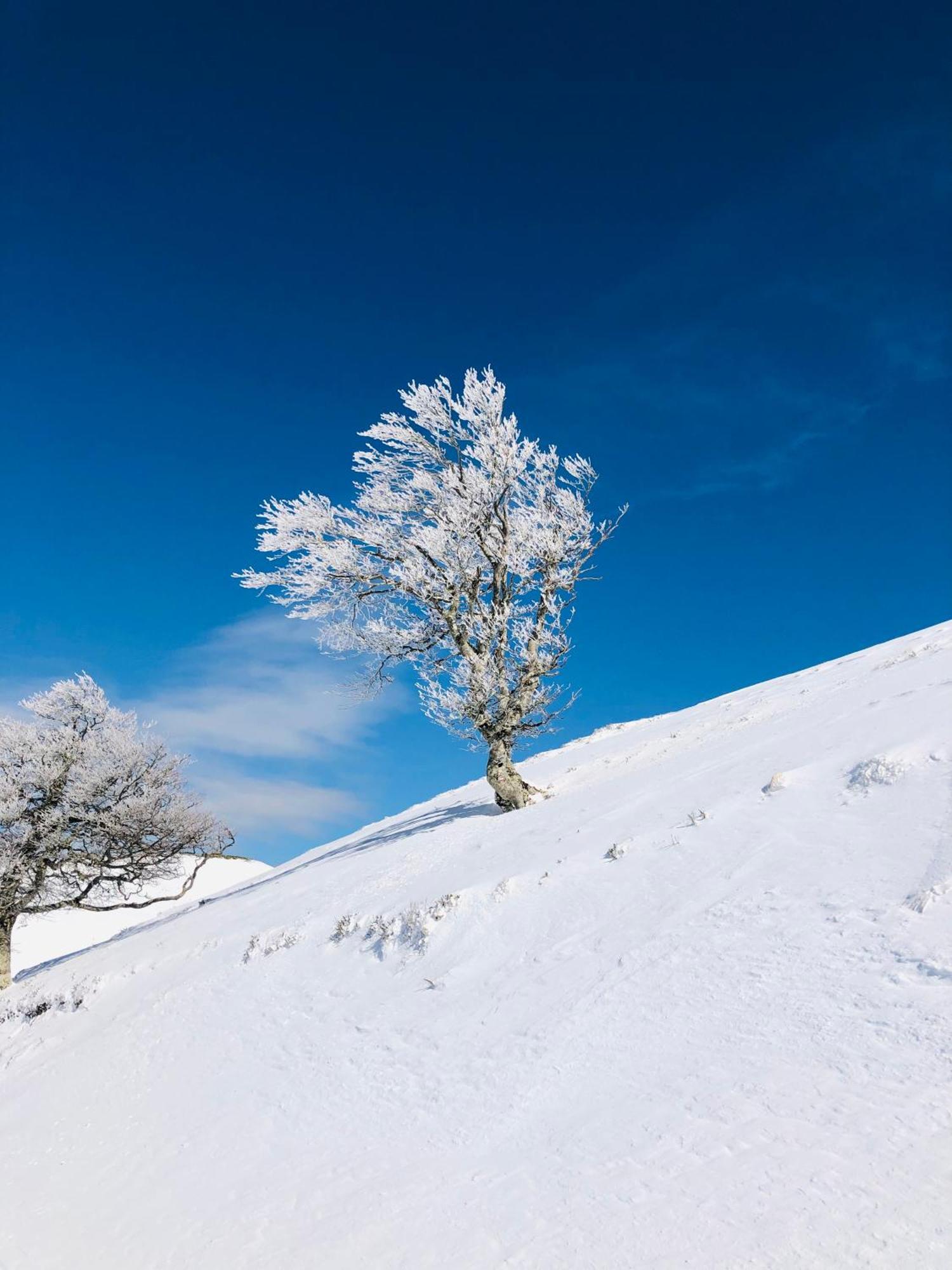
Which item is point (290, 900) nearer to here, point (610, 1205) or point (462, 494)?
point (462, 494)

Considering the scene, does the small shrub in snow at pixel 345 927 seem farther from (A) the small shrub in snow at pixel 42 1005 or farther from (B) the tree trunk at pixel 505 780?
(A) the small shrub in snow at pixel 42 1005

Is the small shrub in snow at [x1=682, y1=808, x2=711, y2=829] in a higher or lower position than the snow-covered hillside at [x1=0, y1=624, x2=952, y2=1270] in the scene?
higher

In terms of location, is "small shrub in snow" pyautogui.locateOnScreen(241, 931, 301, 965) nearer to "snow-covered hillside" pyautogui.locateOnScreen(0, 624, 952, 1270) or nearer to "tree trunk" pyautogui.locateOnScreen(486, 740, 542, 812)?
"snow-covered hillside" pyautogui.locateOnScreen(0, 624, 952, 1270)

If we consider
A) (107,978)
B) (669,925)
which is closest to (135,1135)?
(669,925)

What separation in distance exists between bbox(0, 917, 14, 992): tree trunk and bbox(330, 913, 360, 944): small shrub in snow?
14823mm

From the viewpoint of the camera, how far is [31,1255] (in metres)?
5.27

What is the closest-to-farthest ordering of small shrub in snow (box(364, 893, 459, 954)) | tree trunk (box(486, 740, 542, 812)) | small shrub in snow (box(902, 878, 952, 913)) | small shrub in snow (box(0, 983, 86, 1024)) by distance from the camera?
1. small shrub in snow (box(902, 878, 952, 913))
2. small shrub in snow (box(364, 893, 459, 954))
3. small shrub in snow (box(0, 983, 86, 1024))
4. tree trunk (box(486, 740, 542, 812))

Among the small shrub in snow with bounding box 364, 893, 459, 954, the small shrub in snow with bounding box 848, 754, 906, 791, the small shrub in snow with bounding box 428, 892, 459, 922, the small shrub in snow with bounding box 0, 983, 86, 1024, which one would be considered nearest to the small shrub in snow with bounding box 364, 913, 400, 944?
the small shrub in snow with bounding box 364, 893, 459, 954

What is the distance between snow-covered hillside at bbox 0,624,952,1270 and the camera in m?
3.45

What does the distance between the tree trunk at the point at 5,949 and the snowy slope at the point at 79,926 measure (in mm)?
13233

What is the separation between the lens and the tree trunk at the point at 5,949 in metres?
19.4

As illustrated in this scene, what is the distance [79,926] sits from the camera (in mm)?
38750

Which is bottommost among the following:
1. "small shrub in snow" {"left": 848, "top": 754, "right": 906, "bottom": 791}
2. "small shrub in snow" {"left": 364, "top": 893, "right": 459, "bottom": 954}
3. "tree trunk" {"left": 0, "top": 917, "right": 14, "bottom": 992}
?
"small shrub in snow" {"left": 848, "top": 754, "right": 906, "bottom": 791}

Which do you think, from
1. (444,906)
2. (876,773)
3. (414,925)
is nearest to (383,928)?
(414,925)
